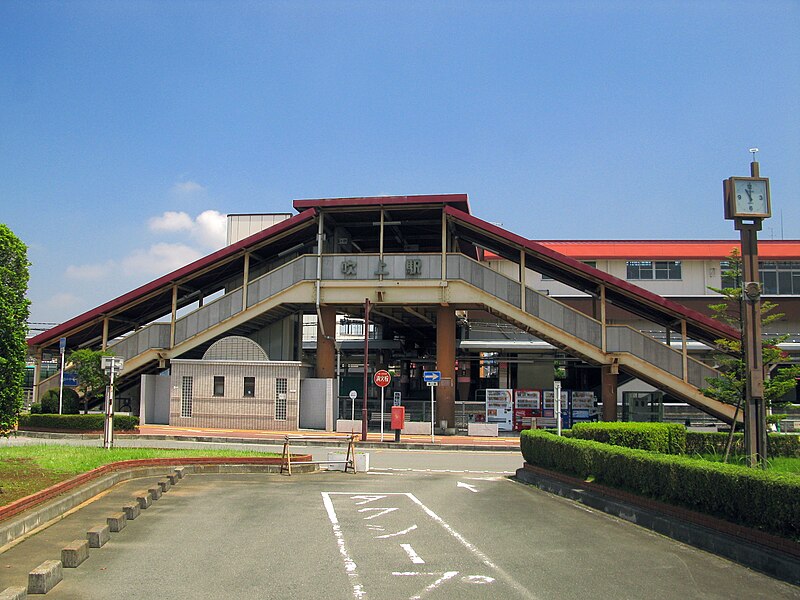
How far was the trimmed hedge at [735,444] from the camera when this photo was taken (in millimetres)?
16406

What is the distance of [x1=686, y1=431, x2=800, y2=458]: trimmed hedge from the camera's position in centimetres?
1641

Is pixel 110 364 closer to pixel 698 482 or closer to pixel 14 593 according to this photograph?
pixel 14 593

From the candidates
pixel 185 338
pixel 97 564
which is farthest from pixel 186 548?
pixel 185 338

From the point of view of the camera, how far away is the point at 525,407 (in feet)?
114

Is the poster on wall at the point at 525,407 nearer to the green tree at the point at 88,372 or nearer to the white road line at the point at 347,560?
the green tree at the point at 88,372

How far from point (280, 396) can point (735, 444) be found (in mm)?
21878

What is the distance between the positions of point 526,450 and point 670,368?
14.2 metres

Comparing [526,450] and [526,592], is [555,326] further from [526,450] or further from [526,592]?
[526,592]

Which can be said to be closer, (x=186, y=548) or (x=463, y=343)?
(x=186, y=548)

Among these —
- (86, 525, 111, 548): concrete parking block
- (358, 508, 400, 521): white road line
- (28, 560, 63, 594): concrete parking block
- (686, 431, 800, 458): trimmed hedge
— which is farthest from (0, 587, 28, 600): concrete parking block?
(686, 431, 800, 458): trimmed hedge

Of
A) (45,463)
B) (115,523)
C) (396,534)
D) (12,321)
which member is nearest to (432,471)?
(45,463)

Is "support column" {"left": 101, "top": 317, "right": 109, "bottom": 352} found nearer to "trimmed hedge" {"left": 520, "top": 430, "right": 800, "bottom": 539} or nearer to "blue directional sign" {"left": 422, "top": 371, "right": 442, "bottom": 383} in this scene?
"blue directional sign" {"left": 422, "top": 371, "right": 442, "bottom": 383}

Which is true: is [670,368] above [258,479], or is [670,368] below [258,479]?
above

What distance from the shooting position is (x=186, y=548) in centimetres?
972
